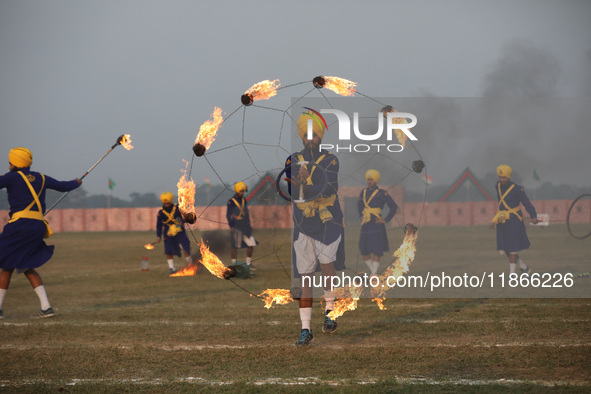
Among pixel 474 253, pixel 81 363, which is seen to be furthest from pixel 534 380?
pixel 474 253

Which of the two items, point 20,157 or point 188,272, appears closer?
point 20,157

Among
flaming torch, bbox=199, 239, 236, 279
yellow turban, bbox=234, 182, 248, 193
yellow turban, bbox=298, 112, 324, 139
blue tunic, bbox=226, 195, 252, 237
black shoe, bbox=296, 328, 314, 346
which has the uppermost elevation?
yellow turban, bbox=298, 112, 324, 139

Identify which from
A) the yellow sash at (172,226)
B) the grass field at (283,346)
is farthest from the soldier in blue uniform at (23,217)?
the yellow sash at (172,226)

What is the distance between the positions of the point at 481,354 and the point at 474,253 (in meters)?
19.4

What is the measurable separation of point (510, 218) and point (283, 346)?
8856 millimetres

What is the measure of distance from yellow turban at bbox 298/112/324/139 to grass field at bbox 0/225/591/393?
7.45 ft

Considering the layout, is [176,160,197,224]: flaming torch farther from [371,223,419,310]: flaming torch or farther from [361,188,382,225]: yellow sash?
[361,188,382,225]: yellow sash

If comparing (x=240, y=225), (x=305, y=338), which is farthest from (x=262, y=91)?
(x=240, y=225)

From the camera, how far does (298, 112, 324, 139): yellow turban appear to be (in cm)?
772

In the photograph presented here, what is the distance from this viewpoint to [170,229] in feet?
62.3

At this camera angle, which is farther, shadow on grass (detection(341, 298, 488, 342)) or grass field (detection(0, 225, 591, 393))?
shadow on grass (detection(341, 298, 488, 342))

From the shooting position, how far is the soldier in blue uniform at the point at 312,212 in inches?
300

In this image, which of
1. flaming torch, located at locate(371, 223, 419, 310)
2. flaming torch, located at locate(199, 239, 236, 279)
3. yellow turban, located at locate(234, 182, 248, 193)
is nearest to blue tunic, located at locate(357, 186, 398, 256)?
yellow turban, located at locate(234, 182, 248, 193)

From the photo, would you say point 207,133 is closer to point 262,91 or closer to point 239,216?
point 262,91
